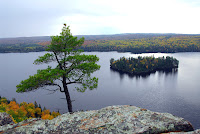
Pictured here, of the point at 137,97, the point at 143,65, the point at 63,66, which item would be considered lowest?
the point at 137,97

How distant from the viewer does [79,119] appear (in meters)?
8.58

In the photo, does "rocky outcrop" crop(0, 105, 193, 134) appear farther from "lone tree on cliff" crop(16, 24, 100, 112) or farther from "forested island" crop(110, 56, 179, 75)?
"forested island" crop(110, 56, 179, 75)

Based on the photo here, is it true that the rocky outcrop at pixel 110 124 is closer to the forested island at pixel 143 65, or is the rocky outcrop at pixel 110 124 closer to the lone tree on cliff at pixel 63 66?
the lone tree on cliff at pixel 63 66

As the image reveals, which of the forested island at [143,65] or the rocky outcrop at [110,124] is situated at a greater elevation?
the rocky outcrop at [110,124]

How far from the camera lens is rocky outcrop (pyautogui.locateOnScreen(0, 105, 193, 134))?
24.2ft

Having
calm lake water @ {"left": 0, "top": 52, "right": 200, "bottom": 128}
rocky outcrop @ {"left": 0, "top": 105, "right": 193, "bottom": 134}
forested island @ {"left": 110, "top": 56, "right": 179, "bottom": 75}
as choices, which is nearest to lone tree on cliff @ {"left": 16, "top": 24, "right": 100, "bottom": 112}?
rocky outcrop @ {"left": 0, "top": 105, "right": 193, "bottom": 134}

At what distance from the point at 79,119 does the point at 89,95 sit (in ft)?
210

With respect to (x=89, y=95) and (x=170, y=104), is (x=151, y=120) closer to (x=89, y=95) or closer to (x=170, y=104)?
(x=170, y=104)

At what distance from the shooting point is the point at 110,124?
7812mm

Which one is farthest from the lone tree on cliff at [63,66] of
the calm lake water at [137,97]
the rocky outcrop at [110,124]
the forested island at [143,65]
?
the forested island at [143,65]

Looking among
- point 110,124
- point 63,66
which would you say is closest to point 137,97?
point 63,66

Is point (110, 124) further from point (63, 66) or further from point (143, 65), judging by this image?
point (143, 65)

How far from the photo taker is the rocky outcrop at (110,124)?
24.2 feet

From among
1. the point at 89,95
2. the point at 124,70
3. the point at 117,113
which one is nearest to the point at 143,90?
the point at 89,95
